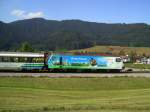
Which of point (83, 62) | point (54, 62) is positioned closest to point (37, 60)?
point (54, 62)

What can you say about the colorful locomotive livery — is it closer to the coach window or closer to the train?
the train

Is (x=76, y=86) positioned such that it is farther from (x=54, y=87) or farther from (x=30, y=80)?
(x=30, y=80)

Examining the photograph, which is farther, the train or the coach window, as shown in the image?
the coach window

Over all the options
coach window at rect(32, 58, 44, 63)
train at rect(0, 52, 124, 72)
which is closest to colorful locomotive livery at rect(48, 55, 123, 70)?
train at rect(0, 52, 124, 72)

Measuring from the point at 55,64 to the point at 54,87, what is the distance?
843 inches

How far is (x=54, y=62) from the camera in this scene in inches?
2496

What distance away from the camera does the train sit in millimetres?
60812

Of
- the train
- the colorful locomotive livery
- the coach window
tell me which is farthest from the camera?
the colorful locomotive livery

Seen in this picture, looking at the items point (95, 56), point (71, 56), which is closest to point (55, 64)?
point (71, 56)

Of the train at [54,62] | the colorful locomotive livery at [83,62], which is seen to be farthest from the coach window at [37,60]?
the colorful locomotive livery at [83,62]

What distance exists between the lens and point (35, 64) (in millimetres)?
61656

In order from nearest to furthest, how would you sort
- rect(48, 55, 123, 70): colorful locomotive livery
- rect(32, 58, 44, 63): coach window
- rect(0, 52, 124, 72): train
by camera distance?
rect(0, 52, 124, 72): train
rect(32, 58, 44, 63): coach window
rect(48, 55, 123, 70): colorful locomotive livery

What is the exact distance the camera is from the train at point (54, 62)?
200ft

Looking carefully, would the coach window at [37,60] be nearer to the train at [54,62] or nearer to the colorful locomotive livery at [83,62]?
the train at [54,62]
